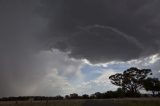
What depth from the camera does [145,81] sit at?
396 feet

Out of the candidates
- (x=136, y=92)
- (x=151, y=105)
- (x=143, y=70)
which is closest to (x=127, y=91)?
(x=136, y=92)

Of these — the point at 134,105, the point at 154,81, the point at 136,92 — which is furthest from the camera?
the point at 154,81

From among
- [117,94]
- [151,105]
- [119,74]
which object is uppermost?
[119,74]

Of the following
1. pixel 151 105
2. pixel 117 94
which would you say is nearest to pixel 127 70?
pixel 117 94

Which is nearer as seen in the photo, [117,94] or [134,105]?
[134,105]

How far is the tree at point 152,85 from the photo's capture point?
11972cm

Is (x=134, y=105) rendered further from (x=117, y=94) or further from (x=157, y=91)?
(x=157, y=91)

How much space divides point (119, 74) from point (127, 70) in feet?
12.8

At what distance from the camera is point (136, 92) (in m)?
116

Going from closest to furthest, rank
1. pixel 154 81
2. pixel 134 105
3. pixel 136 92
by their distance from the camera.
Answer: pixel 134 105 → pixel 136 92 → pixel 154 81

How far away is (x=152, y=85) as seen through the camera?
122625 millimetres

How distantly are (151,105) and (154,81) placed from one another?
255ft

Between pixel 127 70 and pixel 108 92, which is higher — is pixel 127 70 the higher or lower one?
the higher one

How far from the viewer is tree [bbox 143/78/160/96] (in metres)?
120
